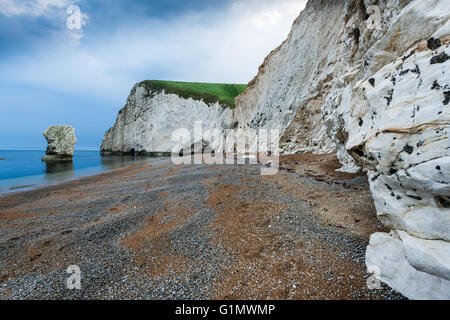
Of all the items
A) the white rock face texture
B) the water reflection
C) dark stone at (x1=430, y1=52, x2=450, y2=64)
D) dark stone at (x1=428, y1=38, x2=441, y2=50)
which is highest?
the white rock face texture

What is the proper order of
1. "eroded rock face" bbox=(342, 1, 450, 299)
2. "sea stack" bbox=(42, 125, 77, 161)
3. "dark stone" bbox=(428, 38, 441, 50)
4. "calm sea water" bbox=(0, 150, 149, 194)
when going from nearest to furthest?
"eroded rock face" bbox=(342, 1, 450, 299)
"dark stone" bbox=(428, 38, 441, 50)
"calm sea water" bbox=(0, 150, 149, 194)
"sea stack" bbox=(42, 125, 77, 161)

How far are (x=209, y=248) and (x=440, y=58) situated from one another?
14.3 ft

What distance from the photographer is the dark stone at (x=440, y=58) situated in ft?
8.05

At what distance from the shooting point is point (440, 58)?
2.51 m

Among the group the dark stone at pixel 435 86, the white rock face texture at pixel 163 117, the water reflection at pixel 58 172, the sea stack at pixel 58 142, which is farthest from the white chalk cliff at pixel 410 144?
the sea stack at pixel 58 142

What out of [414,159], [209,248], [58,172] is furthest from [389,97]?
[58,172]

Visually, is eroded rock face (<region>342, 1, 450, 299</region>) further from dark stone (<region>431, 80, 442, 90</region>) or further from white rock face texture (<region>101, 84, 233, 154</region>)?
white rock face texture (<region>101, 84, 233, 154</region>)

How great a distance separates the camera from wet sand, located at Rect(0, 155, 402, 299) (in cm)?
277

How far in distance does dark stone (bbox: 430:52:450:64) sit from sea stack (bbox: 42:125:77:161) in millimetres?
54556

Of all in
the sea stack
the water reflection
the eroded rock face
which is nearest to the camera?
the eroded rock face

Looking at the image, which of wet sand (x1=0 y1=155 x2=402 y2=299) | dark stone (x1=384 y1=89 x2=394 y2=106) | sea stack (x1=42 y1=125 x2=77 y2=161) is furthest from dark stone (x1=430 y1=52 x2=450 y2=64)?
sea stack (x1=42 y1=125 x2=77 y2=161)
